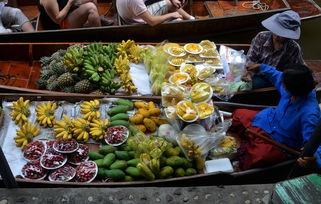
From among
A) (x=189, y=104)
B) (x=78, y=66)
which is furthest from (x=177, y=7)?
(x=189, y=104)

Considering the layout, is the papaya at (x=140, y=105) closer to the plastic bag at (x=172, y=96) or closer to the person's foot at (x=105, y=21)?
the plastic bag at (x=172, y=96)

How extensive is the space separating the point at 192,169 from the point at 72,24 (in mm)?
3161

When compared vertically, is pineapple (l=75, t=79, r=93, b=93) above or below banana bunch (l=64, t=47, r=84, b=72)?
below

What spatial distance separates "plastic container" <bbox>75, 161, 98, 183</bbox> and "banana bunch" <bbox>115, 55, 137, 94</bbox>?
1.19 meters

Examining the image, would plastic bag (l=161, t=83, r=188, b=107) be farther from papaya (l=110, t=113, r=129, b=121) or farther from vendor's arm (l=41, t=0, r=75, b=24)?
vendor's arm (l=41, t=0, r=75, b=24)

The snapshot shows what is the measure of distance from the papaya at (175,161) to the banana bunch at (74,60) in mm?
1745

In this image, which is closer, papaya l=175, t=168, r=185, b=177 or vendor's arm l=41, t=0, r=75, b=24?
papaya l=175, t=168, r=185, b=177

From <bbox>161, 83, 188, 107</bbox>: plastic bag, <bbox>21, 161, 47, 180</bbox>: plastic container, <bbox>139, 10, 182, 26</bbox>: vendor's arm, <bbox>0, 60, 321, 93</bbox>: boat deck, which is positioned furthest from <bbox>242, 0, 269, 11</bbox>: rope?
<bbox>21, 161, 47, 180</bbox>: plastic container

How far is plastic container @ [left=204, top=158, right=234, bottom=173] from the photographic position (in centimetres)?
310

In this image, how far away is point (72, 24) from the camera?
4.93 m

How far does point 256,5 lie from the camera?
6238mm

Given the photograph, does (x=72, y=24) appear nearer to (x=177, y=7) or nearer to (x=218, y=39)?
(x=177, y=7)

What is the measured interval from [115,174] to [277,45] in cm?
250

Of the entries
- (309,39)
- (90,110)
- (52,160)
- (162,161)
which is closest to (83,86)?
(90,110)
